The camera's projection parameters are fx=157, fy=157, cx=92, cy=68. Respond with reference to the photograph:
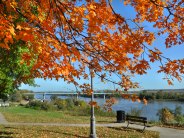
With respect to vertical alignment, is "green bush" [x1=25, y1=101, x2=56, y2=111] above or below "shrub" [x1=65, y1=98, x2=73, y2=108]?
below

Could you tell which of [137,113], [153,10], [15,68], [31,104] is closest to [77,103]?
[31,104]

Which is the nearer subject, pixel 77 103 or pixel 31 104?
pixel 77 103

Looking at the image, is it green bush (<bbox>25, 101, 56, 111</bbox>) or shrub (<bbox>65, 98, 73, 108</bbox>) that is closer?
green bush (<bbox>25, 101, 56, 111</bbox>)

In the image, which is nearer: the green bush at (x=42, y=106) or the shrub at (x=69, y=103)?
the green bush at (x=42, y=106)

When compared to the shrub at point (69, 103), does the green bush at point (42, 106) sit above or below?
below

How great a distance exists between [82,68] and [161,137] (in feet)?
17.1

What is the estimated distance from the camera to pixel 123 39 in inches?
231

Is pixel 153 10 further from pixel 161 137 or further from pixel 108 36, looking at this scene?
pixel 161 137

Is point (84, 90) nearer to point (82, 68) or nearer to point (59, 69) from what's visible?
point (82, 68)

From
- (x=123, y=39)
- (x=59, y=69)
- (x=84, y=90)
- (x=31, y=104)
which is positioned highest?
(x=123, y=39)

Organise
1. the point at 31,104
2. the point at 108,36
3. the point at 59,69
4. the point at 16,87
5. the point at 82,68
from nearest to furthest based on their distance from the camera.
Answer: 1. the point at 59,69
2. the point at 108,36
3. the point at 82,68
4. the point at 16,87
5. the point at 31,104

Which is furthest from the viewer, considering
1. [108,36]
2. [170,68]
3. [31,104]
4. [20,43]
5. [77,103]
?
[31,104]

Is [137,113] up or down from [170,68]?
down

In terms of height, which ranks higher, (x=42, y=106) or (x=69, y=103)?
(x=69, y=103)
